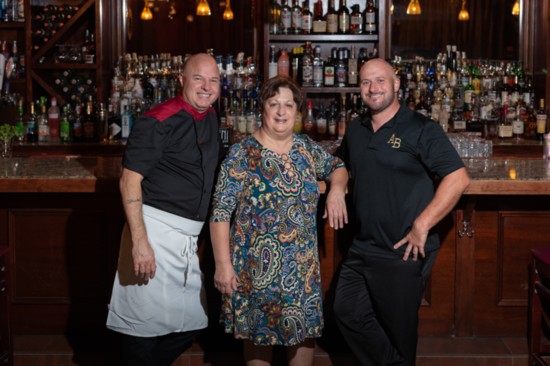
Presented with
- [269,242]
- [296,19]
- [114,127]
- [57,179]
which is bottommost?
[269,242]

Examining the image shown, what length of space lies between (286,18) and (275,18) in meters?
0.08

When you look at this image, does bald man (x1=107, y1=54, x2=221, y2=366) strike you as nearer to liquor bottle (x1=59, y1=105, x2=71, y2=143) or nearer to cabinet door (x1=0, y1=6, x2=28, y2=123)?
liquor bottle (x1=59, y1=105, x2=71, y2=143)

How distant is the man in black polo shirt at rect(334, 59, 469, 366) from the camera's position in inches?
105

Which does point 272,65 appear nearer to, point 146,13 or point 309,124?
point 309,124

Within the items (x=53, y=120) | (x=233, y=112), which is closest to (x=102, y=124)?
(x=53, y=120)

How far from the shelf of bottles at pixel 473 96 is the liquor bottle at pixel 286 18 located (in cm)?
92

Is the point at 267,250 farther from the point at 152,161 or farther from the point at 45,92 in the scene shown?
the point at 45,92

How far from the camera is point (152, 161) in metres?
2.59

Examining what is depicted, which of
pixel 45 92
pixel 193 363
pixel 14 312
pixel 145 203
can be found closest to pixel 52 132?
pixel 45 92

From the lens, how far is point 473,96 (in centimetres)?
586

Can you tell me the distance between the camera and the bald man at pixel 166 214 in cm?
260

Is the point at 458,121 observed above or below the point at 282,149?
above

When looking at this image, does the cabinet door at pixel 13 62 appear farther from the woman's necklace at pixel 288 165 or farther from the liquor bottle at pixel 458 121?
the woman's necklace at pixel 288 165

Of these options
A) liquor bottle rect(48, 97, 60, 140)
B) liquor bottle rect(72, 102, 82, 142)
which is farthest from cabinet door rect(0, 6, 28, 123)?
liquor bottle rect(72, 102, 82, 142)
